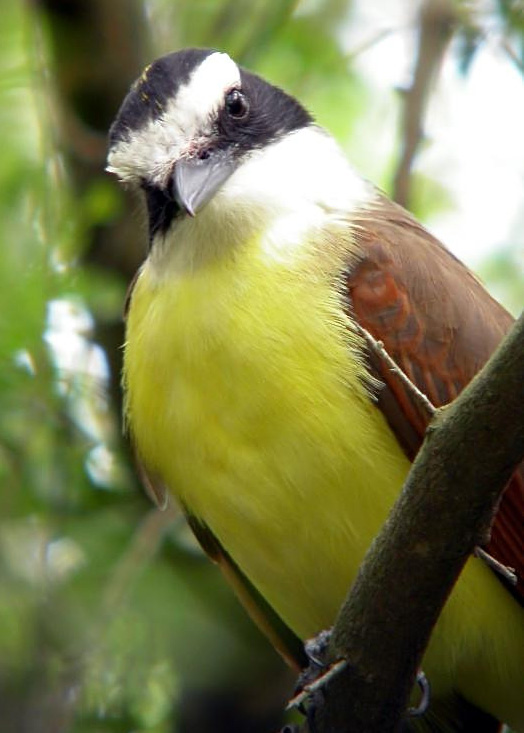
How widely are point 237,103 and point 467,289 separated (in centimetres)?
79

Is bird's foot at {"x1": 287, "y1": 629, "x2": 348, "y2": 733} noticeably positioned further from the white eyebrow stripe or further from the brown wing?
the white eyebrow stripe

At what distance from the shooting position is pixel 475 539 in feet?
9.89

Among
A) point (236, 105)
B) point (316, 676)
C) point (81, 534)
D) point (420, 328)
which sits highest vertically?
point (236, 105)

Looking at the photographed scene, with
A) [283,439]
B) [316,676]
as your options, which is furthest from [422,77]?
[316,676]

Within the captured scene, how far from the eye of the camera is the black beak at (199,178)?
3791 mm

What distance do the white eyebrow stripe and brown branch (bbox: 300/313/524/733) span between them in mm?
1289

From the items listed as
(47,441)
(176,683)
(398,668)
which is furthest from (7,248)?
(398,668)

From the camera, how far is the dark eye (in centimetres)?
411

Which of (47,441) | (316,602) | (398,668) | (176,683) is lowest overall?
(176,683)

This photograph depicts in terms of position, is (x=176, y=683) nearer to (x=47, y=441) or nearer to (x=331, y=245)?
Result: (x=47, y=441)

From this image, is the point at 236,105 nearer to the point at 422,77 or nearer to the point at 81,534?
the point at 81,534

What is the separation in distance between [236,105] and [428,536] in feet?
5.12

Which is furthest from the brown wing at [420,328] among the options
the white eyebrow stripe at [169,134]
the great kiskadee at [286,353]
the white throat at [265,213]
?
the white eyebrow stripe at [169,134]

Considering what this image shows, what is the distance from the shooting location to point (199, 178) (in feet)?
12.6
